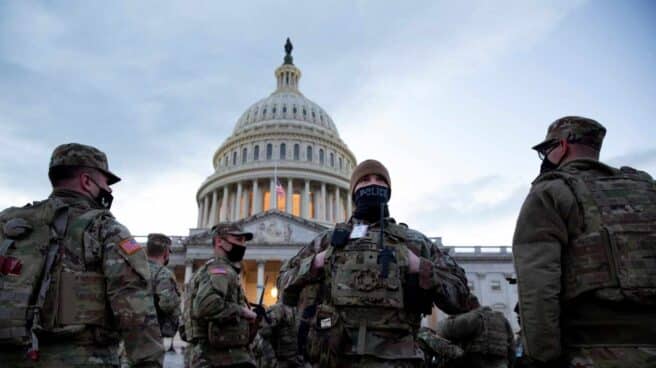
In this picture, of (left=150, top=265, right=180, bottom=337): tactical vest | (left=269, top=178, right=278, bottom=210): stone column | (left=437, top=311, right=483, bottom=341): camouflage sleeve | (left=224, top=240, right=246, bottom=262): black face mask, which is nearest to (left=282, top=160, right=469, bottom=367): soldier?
(left=224, top=240, right=246, bottom=262): black face mask

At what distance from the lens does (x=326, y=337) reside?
4172 millimetres

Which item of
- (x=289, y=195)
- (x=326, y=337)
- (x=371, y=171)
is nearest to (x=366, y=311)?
(x=326, y=337)

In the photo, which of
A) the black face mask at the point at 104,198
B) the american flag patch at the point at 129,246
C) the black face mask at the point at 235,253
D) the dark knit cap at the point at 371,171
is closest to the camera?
the american flag patch at the point at 129,246

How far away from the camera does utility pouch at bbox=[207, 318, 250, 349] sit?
554cm

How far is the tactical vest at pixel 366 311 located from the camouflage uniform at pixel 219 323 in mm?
1543

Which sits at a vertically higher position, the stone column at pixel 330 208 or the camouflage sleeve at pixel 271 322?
the stone column at pixel 330 208

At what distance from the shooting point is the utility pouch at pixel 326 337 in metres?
4.11

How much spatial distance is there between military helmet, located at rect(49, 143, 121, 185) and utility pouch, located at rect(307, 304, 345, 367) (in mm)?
2458

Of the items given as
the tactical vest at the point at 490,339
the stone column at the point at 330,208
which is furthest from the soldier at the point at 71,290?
the stone column at the point at 330,208

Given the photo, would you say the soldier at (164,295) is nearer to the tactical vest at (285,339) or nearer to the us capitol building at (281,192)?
the tactical vest at (285,339)

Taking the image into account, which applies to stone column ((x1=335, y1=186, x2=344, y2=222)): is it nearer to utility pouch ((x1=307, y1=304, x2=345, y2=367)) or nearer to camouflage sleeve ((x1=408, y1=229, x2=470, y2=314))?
camouflage sleeve ((x1=408, y1=229, x2=470, y2=314))

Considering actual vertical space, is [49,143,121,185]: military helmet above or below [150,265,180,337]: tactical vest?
above

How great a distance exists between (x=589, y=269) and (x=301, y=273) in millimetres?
2423

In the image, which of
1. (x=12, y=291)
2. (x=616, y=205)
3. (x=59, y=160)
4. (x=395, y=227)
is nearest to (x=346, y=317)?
(x=395, y=227)
